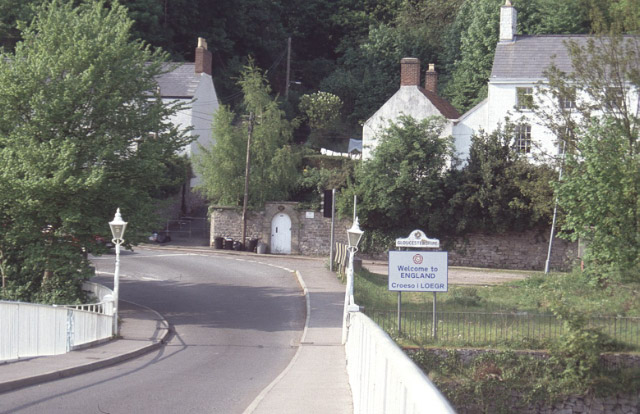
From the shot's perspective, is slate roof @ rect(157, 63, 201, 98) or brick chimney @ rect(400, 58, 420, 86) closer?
brick chimney @ rect(400, 58, 420, 86)

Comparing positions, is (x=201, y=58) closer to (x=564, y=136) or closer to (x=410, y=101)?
(x=410, y=101)

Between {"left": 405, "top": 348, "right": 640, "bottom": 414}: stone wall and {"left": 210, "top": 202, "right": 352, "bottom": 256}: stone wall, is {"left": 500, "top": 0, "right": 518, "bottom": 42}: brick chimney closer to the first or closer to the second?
{"left": 210, "top": 202, "right": 352, "bottom": 256}: stone wall

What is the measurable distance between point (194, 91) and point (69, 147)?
93.0 ft

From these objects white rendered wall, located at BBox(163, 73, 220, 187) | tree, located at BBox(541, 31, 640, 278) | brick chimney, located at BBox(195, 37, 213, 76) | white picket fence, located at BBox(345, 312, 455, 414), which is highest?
brick chimney, located at BBox(195, 37, 213, 76)

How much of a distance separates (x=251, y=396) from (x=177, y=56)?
50.1 m

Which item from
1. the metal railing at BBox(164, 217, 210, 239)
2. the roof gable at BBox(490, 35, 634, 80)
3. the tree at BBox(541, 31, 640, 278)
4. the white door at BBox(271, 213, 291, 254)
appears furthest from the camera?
the metal railing at BBox(164, 217, 210, 239)

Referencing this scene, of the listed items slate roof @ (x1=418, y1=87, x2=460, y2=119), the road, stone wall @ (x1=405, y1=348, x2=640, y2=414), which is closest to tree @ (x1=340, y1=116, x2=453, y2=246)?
slate roof @ (x1=418, y1=87, x2=460, y2=119)

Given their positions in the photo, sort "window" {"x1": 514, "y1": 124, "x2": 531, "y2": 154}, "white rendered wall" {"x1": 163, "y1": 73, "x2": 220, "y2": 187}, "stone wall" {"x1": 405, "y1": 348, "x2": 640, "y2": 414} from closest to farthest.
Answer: "stone wall" {"x1": 405, "y1": 348, "x2": 640, "y2": 414}, "window" {"x1": 514, "y1": 124, "x2": 531, "y2": 154}, "white rendered wall" {"x1": 163, "y1": 73, "x2": 220, "y2": 187}

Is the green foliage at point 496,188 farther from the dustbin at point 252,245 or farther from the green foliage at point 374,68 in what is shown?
the green foliage at point 374,68

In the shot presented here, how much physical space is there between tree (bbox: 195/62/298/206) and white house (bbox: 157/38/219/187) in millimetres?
5105

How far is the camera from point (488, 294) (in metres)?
26.8

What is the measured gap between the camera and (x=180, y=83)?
164 feet

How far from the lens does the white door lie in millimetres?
42000

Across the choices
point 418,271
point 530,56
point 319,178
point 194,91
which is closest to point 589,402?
point 418,271
